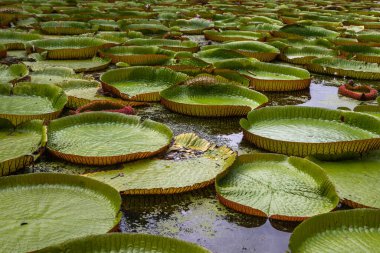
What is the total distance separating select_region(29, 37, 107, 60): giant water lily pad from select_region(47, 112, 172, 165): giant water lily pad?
2.19m

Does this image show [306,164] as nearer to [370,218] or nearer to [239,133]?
[370,218]

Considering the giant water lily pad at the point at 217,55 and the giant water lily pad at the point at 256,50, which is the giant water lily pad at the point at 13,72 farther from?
the giant water lily pad at the point at 256,50

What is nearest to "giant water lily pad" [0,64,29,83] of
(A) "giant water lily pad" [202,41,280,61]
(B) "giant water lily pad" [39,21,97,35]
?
(A) "giant water lily pad" [202,41,280,61]

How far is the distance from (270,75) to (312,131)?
61.5 inches

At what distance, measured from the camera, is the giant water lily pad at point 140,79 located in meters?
3.80

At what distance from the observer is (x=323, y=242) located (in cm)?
178

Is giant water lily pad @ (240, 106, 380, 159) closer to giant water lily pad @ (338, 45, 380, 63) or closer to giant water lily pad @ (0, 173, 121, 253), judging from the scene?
giant water lily pad @ (0, 173, 121, 253)

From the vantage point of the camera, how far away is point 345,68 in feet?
16.2

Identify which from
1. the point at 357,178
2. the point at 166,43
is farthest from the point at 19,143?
the point at 166,43

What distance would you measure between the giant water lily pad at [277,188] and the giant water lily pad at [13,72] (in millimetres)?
2354

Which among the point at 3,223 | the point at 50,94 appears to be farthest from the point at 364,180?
the point at 50,94

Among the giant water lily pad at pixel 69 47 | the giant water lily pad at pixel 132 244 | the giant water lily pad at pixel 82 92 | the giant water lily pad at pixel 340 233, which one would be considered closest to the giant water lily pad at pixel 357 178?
the giant water lily pad at pixel 340 233

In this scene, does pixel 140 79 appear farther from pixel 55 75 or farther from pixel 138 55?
pixel 55 75

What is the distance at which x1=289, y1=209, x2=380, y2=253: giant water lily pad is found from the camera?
1733 mm
